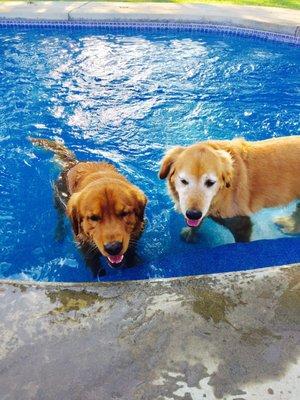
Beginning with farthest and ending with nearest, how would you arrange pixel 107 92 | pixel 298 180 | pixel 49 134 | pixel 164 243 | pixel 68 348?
pixel 107 92 → pixel 49 134 → pixel 164 243 → pixel 298 180 → pixel 68 348

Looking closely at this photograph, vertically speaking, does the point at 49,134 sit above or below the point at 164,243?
above

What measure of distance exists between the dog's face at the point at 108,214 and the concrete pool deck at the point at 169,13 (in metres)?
9.03

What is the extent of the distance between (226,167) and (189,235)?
1068 mm

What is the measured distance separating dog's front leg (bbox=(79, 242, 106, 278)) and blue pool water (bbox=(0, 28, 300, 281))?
19cm

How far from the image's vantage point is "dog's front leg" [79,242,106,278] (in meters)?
3.98

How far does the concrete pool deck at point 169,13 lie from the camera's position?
1095 centimetres

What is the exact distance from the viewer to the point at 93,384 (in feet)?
7.84

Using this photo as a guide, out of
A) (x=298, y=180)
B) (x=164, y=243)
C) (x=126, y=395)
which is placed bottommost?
(x=164, y=243)

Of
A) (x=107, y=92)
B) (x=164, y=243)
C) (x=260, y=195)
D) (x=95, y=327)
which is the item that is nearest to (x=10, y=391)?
(x=95, y=327)

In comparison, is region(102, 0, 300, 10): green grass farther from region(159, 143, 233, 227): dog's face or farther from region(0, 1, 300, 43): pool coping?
region(159, 143, 233, 227): dog's face

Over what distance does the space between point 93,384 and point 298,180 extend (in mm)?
3107

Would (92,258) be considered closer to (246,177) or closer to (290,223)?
(246,177)

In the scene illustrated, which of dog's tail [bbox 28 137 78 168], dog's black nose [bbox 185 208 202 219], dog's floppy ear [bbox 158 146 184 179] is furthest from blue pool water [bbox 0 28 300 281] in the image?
dog's floppy ear [bbox 158 146 184 179]

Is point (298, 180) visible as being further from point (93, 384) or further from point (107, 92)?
point (107, 92)
